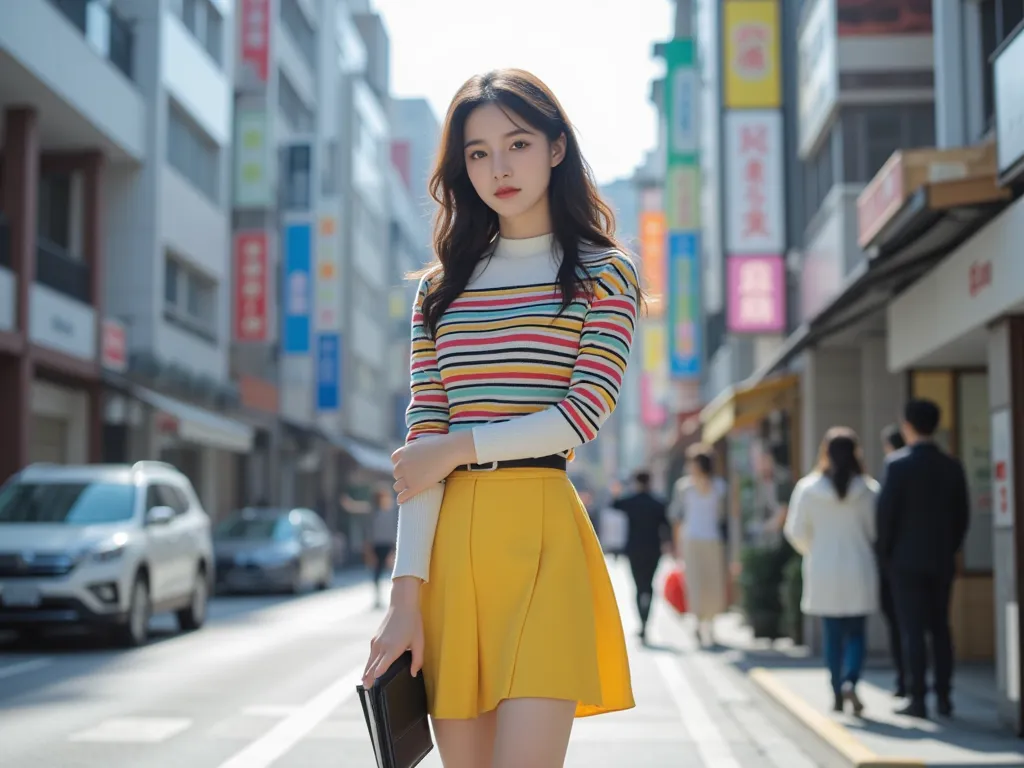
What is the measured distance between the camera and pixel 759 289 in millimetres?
22391

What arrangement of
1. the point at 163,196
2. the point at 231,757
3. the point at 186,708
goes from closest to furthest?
the point at 231,757 → the point at 186,708 → the point at 163,196

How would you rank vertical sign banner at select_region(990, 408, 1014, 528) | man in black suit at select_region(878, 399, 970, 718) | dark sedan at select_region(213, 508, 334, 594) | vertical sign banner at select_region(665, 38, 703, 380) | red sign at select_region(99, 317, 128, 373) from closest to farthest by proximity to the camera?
vertical sign banner at select_region(990, 408, 1014, 528) < man in black suit at select_region(878, 399, 970, 718) < dark sedan at select_region(213, 508, 334, 594) < red sign at select_region(99, 317, 128, 373) < vertical sign banner at select_region(665, 38, 703, 380)

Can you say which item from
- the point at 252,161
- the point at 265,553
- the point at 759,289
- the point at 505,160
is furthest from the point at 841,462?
the point at 252,161

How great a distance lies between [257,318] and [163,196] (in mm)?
5496

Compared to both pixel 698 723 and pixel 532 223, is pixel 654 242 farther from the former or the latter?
pixel 532 223

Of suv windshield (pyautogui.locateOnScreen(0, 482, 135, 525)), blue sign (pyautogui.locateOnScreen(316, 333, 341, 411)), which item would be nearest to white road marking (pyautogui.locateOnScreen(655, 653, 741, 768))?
suv windshield (pyautogui.locateOnScreen(0, 482, 135, 525))

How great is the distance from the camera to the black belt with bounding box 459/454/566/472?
9.75ft

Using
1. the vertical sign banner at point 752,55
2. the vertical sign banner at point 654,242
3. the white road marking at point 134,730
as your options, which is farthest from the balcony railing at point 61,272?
the vertical sign banner at point 654,242

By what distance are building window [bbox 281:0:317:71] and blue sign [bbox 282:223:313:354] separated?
26.3 ft

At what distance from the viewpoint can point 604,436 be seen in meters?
162

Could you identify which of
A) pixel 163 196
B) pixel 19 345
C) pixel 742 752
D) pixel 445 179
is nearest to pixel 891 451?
pixel 742 752

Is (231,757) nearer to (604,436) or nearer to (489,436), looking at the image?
(489,436)

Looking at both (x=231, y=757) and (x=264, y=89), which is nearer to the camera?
(x=231, y=757)

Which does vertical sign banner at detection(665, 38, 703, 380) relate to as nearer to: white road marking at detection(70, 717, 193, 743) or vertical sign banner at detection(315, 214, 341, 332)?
vertical sign banner at detection(315, 214, 341, 332)
